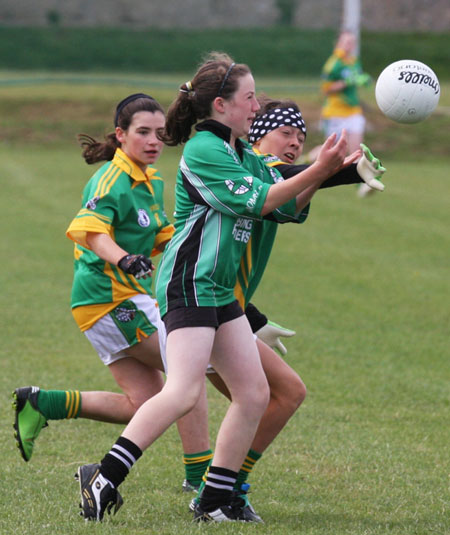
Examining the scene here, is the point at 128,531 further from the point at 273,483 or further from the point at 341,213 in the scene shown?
the point at 341,213

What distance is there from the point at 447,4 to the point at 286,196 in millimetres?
41751

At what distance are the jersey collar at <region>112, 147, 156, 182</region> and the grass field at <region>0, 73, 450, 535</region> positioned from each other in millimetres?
1015

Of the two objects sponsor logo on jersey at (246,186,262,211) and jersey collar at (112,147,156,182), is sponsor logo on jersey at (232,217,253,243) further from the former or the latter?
jersey collar at (112,147,156,182)

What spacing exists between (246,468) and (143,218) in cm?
133

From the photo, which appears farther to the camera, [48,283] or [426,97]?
[48,283]

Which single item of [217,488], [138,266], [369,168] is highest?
[369,168]

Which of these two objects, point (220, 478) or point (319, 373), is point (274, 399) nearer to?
point (220, 478)

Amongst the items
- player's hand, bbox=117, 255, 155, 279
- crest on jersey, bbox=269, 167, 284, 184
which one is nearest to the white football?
crest on jersey, bbox=269, 167, 284, 184

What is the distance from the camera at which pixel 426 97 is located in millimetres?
4531

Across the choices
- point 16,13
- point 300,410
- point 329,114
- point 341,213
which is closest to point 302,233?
point 341,213

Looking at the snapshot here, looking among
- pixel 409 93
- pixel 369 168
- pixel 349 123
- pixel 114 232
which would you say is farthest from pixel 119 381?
pixel 349 123

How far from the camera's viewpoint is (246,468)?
4.38 meters

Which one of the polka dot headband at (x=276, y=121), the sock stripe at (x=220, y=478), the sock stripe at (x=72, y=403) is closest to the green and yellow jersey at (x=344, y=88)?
the polka dot headband at (x=276, y=121)

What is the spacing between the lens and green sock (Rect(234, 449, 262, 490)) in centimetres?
433
